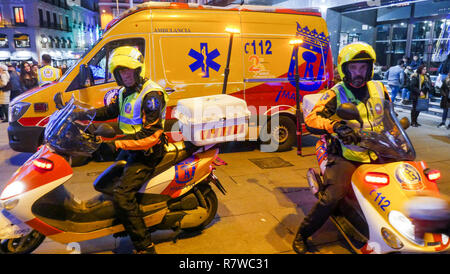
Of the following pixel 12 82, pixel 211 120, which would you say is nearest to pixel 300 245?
pixel 211 120

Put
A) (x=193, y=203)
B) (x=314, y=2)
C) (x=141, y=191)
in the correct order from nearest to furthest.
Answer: (x=141, y=191) → (x=193, y=203) → (x=314, y=2)

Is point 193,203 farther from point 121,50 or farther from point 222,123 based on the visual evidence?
point 121,50

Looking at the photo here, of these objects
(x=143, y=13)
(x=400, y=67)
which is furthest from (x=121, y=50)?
(x=400, y=67)

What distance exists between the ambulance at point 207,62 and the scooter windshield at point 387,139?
3.53m

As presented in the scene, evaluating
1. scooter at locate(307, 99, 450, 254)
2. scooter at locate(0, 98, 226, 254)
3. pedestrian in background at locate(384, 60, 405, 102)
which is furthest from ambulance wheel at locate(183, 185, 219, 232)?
pedestrian in background at locate(384, 60, 405, 102)

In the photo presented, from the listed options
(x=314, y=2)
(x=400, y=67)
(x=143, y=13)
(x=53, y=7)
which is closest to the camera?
(x=143, y=13)

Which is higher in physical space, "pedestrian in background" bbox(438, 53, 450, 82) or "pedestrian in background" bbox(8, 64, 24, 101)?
"pedestrian in background" bbox(438, 53, 450, 82)

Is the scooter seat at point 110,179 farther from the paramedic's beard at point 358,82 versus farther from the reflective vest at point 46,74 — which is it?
the reflective vest at point 46,74

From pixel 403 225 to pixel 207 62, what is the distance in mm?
4673

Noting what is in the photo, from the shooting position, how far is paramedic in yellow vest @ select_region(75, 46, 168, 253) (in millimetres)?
2951

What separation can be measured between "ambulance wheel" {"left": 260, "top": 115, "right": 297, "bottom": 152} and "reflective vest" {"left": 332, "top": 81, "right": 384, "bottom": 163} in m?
3.78

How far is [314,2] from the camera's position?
14117mm

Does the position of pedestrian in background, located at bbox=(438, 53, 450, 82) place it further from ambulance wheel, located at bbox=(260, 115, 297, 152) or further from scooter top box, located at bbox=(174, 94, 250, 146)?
scooter top box, located at bbox=(174, 94, 250, 146)
